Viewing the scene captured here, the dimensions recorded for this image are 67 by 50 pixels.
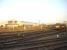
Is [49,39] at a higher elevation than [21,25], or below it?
below

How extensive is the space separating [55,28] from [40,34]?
0.97ft

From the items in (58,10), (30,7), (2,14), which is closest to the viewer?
(2,14)

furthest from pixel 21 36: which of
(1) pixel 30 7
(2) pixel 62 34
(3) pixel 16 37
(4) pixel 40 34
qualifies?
(2) pixel 62 34

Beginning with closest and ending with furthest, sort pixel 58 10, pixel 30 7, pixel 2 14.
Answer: pixel 2 14, pixel 30 7, pixel 58 10

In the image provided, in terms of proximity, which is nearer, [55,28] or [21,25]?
[21,25]

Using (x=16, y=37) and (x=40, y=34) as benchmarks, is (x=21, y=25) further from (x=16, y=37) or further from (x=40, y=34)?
(x=40, y=34)

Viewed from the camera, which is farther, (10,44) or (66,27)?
(66,27)

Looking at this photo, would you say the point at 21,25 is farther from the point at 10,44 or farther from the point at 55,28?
the point at 55,28

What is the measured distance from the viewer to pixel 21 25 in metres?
2.17

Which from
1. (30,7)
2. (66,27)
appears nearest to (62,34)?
(66,27)

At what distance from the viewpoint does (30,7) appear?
2234mm

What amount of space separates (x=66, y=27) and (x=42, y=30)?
0.47 metres

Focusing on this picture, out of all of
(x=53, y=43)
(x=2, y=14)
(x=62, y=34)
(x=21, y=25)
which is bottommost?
(x=53, y=43)

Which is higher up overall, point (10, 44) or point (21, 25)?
point (21, 25)
